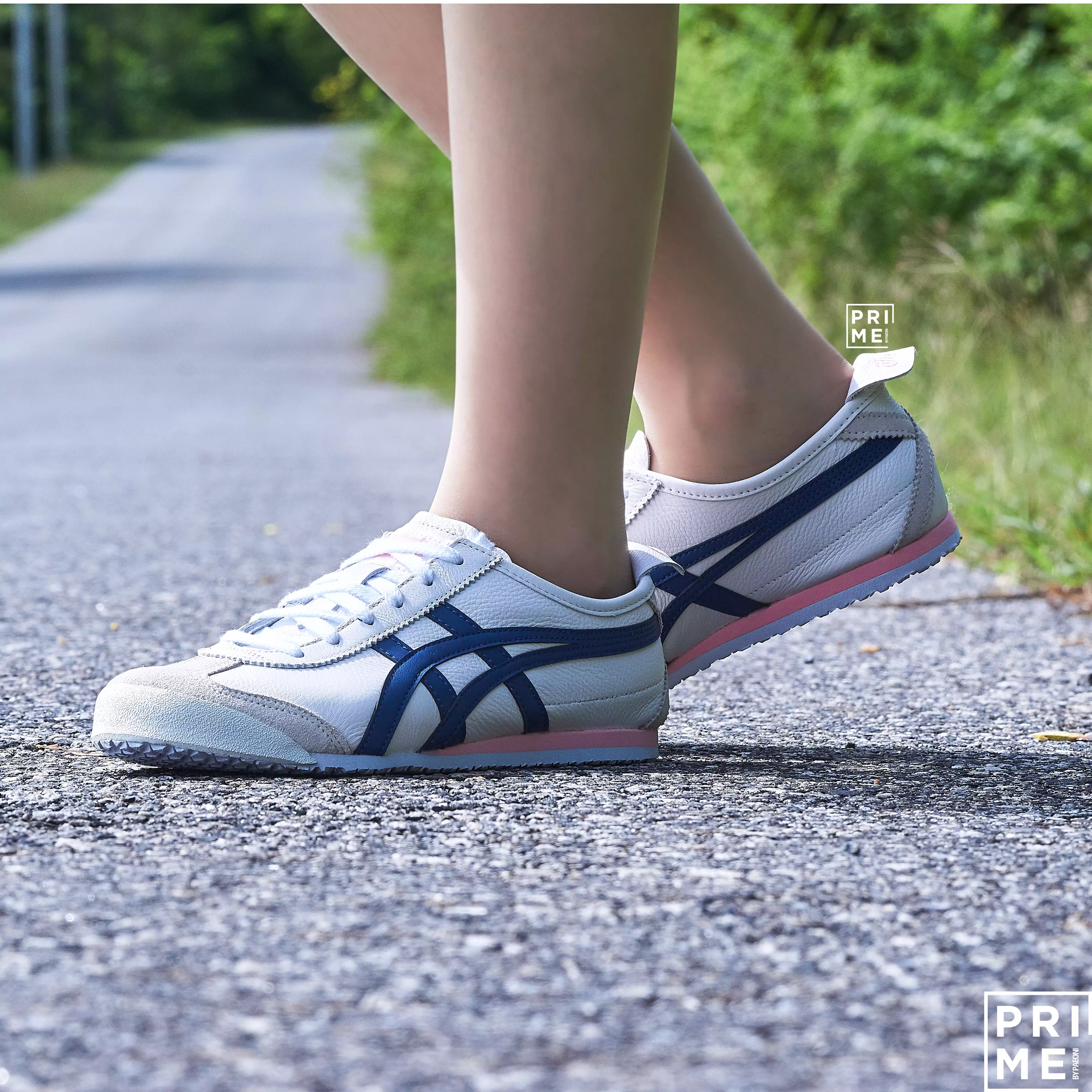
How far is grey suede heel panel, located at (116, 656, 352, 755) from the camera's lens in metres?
1.17

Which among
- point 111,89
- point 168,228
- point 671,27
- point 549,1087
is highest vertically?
point 111,89

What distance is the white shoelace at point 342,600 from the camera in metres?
1.24

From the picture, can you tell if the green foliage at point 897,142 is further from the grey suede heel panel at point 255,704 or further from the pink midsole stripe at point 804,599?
the grey suede heel panel at point 255,704

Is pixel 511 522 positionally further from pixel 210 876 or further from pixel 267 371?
pixel 267 371

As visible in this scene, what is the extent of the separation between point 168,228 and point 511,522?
22695 millimetres

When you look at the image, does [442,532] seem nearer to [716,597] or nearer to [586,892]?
[716,597]

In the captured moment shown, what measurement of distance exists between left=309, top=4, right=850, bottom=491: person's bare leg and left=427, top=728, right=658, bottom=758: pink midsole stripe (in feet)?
0.94

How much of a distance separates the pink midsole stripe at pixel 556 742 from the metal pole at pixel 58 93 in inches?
1352

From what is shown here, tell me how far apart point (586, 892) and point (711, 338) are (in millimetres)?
707

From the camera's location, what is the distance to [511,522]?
4.10 ft

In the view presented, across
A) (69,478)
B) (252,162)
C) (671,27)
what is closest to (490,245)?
(671,27)

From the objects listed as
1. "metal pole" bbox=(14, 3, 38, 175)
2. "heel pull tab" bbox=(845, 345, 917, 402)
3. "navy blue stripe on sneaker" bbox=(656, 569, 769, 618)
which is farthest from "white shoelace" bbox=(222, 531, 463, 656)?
"metal pole" bbox=(14, 3, 38, 175)

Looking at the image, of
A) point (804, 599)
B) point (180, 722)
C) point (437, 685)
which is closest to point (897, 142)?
point (804, 599)

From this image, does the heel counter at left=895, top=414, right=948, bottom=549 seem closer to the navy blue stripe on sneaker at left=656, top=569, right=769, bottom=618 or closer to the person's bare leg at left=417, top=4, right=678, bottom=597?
the navy blue stripe on sneaker at left=656, top=569, right=769, bottom=618
